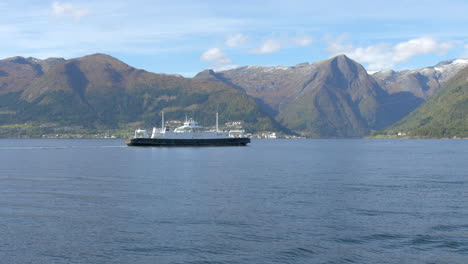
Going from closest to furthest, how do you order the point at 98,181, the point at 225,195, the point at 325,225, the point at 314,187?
the point at 325,225, the point at 225,195, the point at 314,187, the point at 98,181

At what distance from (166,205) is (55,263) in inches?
749

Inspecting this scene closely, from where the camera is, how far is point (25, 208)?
153ft

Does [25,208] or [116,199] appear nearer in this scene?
[25,208]

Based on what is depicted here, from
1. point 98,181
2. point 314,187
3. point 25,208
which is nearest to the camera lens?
point 25,208

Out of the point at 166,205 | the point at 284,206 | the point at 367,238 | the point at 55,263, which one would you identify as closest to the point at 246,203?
the point at 284,206

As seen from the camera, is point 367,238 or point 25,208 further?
point 25,208

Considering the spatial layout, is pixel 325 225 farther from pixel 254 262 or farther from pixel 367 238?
pixel 254 262

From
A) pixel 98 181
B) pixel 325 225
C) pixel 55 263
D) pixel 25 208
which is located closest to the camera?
pixel 55 263

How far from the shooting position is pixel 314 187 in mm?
63438

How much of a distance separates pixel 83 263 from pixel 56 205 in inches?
792

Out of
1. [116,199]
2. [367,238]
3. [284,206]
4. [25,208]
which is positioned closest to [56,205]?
[25,208]

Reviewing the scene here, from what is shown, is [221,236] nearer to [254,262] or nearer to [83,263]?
[254,262]

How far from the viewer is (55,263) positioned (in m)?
30.3

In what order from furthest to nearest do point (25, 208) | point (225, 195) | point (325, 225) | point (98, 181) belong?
point (98, 181)
point (225, 195)
point (25, 208)
point (325, 225)
